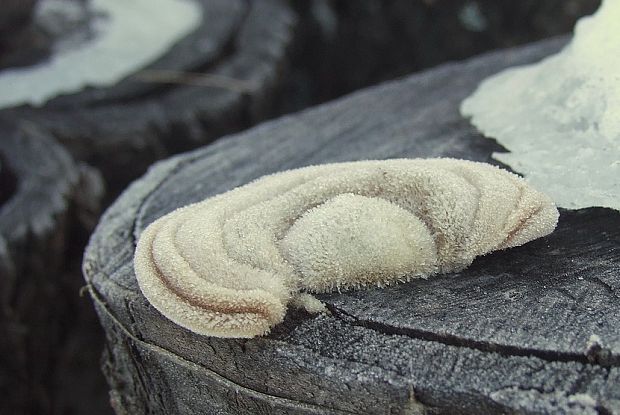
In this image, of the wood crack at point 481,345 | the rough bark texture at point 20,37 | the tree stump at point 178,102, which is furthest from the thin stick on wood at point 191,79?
the wood crack at point 481,345

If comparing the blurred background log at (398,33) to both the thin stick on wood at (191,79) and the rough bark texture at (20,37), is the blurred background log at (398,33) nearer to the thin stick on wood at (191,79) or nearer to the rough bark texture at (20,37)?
the thin stick on wood at (191,79)

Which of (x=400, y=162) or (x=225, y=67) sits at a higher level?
(x=400, y=162)

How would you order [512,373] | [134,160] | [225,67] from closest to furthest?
[512,373] < [134,160] < [225,67]

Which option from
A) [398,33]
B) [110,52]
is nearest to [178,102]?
[110,52]

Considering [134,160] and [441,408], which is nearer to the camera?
[441,408]

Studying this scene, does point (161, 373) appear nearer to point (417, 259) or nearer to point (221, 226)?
point (221, 226)

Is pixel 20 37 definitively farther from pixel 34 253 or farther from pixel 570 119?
pixel 570 119

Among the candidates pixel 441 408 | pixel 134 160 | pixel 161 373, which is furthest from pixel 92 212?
pixel 441 408
